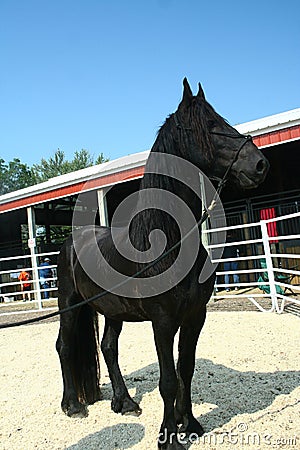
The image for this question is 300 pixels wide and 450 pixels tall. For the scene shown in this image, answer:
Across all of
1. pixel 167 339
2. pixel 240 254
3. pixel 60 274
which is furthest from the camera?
pixel 240 254

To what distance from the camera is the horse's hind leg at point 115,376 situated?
3.50 meters

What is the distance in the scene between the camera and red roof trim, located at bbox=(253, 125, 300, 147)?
27.7 feet

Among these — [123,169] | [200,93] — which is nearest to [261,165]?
[200,93]

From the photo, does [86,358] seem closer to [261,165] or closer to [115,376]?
[115,376]

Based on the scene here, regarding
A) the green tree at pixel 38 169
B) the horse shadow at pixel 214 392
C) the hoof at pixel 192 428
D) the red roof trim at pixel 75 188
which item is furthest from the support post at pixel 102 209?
the green tree at pixel 38 169

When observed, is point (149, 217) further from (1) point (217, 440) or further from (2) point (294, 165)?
(2) point (294, 165)

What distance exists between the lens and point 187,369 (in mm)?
3018

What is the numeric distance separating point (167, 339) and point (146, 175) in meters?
1.03

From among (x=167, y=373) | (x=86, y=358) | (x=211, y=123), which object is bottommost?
(x=86, y=358)

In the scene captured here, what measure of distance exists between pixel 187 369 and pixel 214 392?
81 cm

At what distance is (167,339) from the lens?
269 centimetres

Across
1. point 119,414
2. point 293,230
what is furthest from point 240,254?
point 119,414

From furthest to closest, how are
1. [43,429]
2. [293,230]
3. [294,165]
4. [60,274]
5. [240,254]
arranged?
[294,165] → [240,254] → [293,230] → [60,274] → [43,429]

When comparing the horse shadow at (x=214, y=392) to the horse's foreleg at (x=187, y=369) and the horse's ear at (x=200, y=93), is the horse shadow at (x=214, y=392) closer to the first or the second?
the horse's foreleg at (x=187, y=369)
